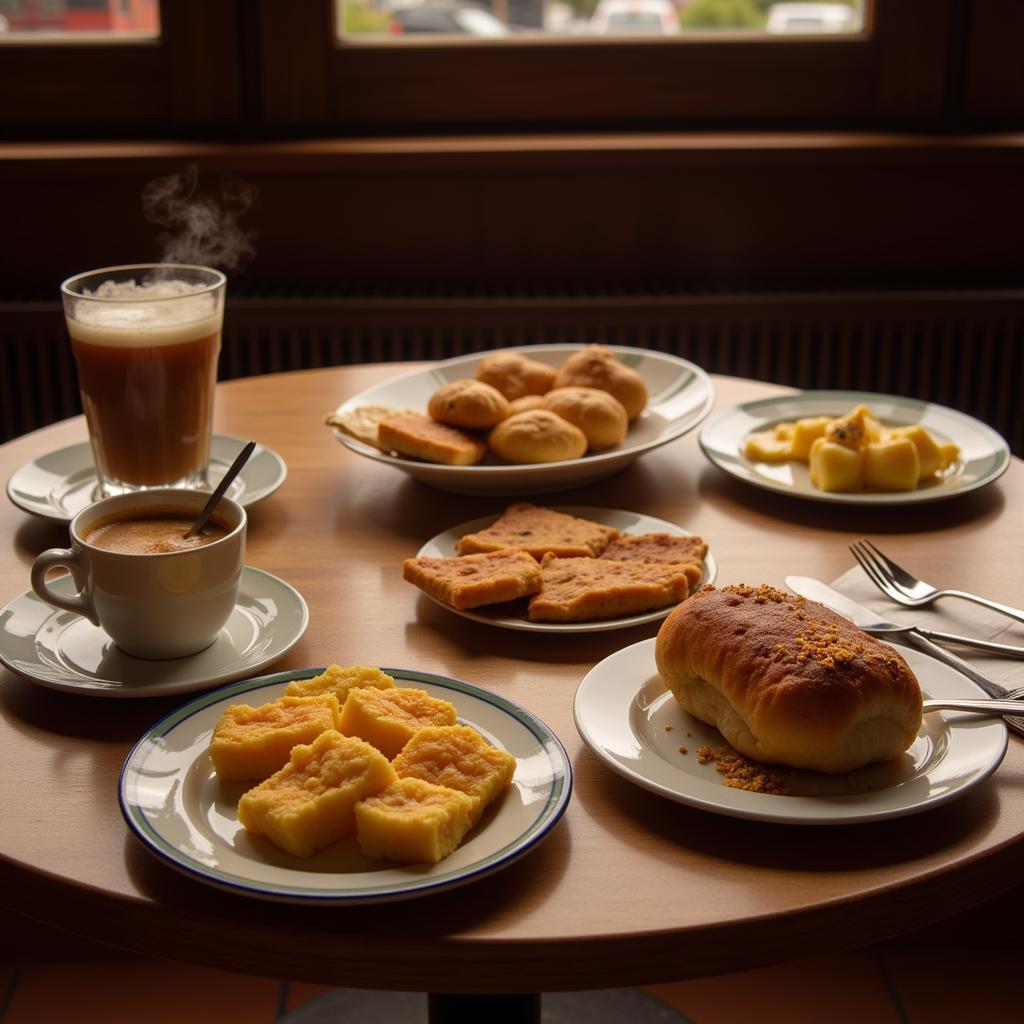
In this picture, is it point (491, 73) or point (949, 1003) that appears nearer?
point (949, 1003)

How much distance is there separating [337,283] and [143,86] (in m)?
0.59

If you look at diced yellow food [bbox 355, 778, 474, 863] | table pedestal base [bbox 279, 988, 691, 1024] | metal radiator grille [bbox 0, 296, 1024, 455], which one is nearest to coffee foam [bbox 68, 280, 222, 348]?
diced yellow food [bbox 355, 778, 474, 863]

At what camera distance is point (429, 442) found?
1.32 metres

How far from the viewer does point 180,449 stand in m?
1.33

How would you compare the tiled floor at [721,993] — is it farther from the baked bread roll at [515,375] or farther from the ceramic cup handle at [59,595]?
the ceramic cup handle at [59,595]

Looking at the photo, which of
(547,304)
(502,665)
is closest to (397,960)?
(502,665)

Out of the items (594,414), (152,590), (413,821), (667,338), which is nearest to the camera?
(413,821)

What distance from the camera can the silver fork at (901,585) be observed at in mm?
1055

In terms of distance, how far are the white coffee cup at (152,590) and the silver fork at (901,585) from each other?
0.57m

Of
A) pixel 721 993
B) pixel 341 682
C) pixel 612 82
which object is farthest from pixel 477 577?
pixel 612 82

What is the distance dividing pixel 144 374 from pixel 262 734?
618 millimetres

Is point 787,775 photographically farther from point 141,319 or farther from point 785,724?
point 141,319

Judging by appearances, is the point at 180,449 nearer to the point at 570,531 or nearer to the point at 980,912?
the point at 570,531

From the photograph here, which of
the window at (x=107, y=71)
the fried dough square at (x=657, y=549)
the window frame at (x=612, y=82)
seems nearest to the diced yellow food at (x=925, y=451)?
the fried dough square at (x=657, y=549)
